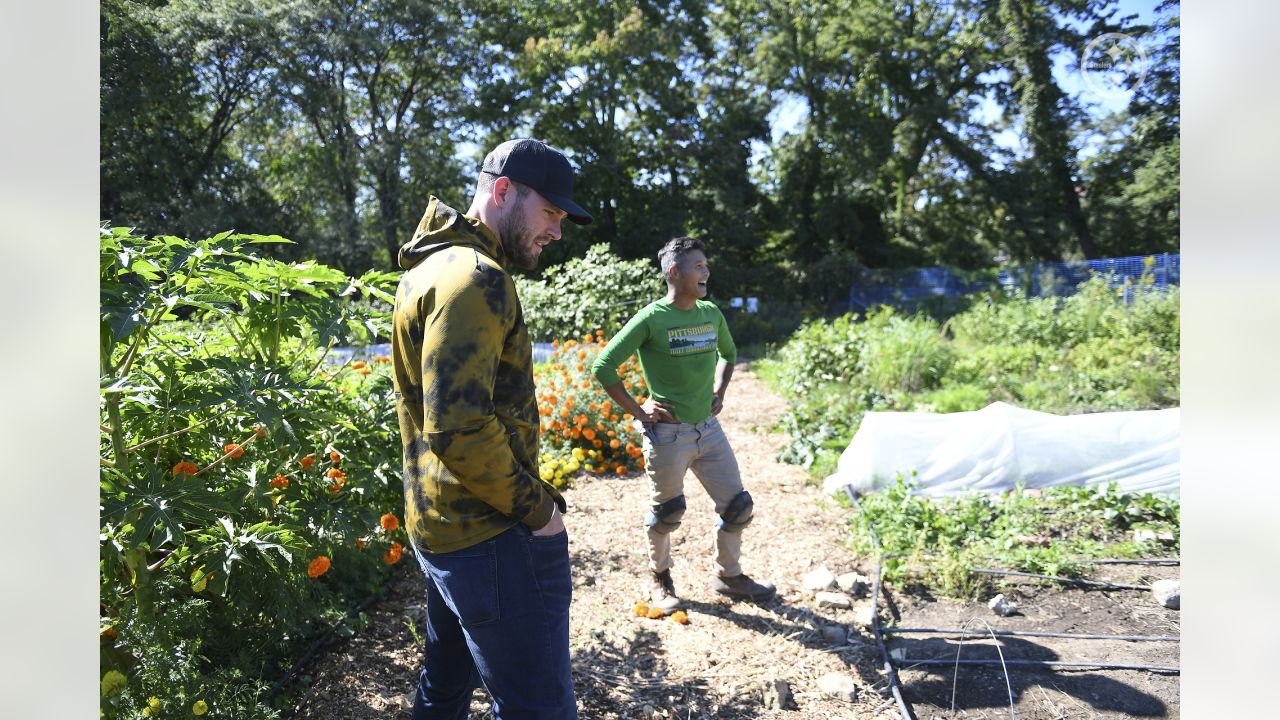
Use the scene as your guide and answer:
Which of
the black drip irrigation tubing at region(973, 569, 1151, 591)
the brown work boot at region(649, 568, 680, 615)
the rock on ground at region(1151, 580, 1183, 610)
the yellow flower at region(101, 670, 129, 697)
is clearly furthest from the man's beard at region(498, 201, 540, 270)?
the rock on ground at region(1151, 580, 1183, 610)

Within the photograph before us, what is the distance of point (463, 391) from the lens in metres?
1.59

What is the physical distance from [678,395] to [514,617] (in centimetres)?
211

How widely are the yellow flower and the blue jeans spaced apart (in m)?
1.01

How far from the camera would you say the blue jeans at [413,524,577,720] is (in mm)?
1745

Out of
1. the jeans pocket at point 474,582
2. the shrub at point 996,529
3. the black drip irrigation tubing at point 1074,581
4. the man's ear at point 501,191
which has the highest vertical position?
the man's ear at point 501,191

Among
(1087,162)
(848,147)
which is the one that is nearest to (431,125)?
(848,147)

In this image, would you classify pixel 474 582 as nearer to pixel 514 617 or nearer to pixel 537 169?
pixel 514 617

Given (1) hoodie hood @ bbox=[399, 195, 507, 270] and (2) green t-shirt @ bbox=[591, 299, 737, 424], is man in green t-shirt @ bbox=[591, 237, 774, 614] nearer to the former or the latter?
(2) green t-shirt @ bbox=[591, 299, 737, 424]

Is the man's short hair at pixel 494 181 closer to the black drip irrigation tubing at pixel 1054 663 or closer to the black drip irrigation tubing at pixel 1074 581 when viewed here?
the black drip irrigation tubing at pixel 1054 663

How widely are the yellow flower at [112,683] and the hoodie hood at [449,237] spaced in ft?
4.68

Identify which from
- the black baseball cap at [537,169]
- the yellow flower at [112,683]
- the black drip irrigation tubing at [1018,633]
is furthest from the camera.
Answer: the black drip irrigation tubing at [1018,633]

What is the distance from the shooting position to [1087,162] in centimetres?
2509

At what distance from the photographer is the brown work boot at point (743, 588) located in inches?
159

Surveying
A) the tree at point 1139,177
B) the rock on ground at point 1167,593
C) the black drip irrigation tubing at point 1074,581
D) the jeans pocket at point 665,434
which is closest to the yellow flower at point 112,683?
the jeans pocket at point 665,434
